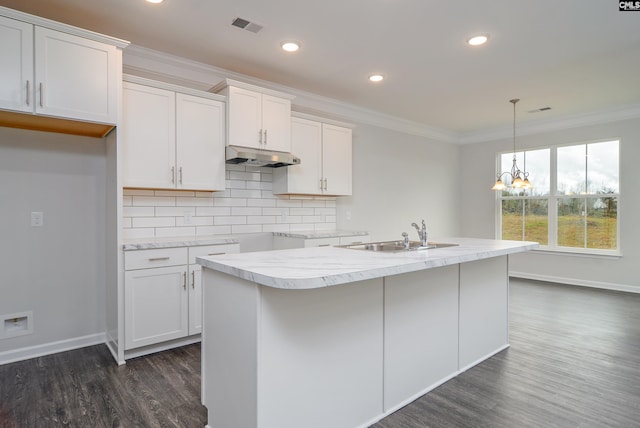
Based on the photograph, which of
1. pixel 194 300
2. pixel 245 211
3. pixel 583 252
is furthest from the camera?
pixel 583 252

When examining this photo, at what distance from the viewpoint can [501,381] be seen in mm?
2434

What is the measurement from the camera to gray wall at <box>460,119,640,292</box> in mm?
4934

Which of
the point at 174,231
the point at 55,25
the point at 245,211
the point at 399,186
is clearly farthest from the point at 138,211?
the point at 399,186

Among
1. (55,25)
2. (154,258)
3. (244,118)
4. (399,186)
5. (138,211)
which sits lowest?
(154,258)

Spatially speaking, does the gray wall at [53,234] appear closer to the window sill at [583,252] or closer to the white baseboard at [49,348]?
the white baseboard at [49,348]

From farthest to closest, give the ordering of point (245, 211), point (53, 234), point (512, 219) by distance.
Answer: point (512, 219) < point (245, 211) < point (53, 234)

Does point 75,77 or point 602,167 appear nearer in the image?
point 75,77

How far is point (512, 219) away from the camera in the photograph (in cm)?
615

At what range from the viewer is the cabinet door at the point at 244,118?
335 cm

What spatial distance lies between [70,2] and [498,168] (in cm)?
622

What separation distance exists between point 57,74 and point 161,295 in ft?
5.63

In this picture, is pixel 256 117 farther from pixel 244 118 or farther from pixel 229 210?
pixel 229 210

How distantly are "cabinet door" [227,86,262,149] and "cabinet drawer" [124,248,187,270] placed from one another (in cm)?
112

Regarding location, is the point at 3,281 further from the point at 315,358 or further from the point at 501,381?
the point at 501,381
